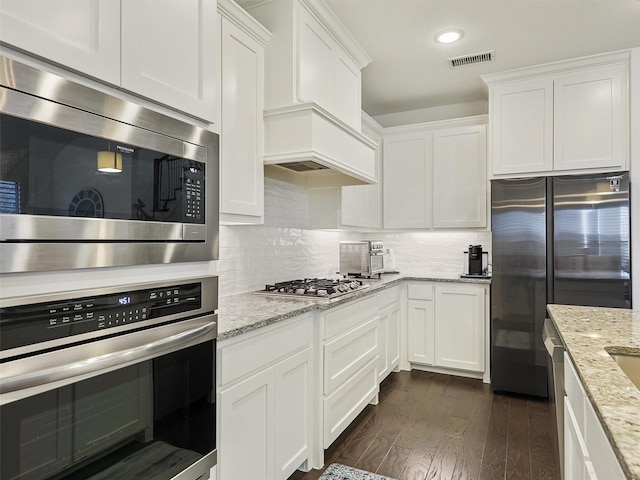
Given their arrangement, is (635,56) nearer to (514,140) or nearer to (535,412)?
(514,140)

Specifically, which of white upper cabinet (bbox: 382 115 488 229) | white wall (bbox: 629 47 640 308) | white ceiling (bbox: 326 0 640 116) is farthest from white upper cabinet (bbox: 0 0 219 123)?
white wall (bbox: 629 47 640 308)

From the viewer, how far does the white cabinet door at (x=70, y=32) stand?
841 millimetres

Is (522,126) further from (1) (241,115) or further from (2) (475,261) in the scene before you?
(1) (241,115)

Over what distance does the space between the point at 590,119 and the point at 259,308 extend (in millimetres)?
2995

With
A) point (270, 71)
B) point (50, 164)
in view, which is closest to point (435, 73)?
point (270, 71)

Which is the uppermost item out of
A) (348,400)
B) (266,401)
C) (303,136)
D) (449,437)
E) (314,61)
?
(314,61)

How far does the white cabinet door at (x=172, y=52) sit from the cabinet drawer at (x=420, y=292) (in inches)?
116

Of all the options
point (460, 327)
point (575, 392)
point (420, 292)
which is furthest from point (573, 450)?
point (420, 292)

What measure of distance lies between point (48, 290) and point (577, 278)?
136 inches

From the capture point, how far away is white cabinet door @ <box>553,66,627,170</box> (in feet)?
10.3

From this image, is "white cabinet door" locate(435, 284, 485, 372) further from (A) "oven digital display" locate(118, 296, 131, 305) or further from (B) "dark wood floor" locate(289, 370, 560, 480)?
(A) "oven digital display" locate(118, 296, 131, 305)

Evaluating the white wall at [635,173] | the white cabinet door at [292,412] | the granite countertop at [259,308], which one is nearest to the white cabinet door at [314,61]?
the granite countertop at [259,308]

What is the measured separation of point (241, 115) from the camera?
2141 mm

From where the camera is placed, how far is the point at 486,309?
3607 mm
